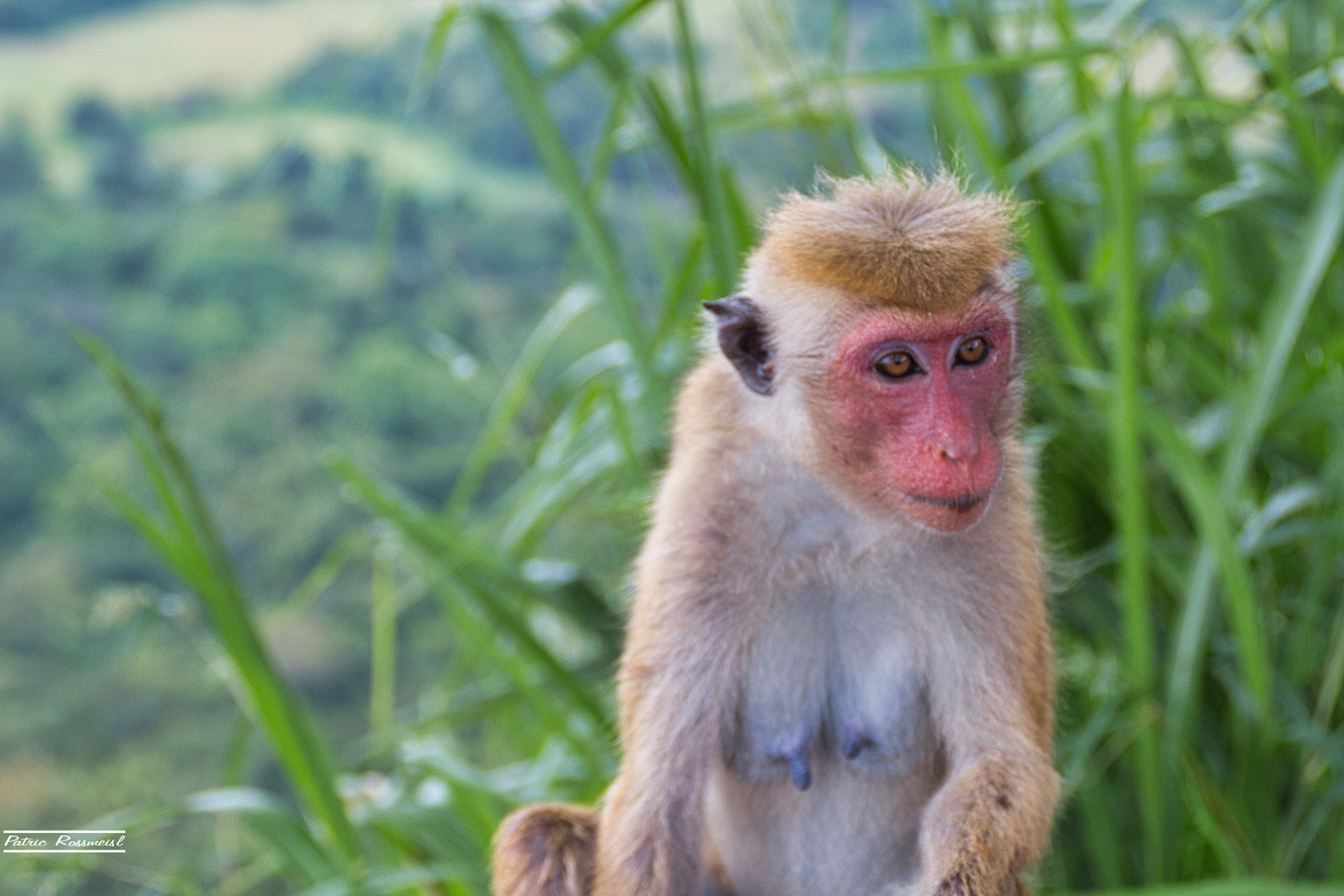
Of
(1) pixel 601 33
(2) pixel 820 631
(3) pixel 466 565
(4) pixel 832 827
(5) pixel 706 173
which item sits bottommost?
(4) pixel 832 827

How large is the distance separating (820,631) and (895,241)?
445 millimetres

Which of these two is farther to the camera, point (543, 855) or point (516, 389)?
A: point (516, 389)

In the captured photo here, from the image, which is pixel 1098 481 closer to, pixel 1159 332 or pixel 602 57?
pixel 1159 332

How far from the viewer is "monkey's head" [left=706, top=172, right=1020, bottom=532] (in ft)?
4.11

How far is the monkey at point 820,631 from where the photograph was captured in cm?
133

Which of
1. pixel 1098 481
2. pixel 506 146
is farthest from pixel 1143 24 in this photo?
pixel 506 146

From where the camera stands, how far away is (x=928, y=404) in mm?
1250

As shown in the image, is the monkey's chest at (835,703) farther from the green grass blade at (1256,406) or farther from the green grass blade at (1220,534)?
the green grass blade at (1256,406)

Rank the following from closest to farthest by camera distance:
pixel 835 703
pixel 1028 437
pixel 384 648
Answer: pixel 835 703, pixel 1028 437, pixel 384 648

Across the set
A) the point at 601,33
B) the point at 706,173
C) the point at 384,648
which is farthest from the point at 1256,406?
the point at 384,648

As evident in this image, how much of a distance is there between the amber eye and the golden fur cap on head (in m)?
0.04

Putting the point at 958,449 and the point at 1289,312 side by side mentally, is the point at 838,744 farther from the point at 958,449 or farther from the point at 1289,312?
the point at 1289,312

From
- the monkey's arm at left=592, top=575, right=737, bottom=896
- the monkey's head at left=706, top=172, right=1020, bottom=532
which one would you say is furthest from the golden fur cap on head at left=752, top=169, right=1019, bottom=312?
the monkey's arm at left=592, top=575, right=737, bottom=896

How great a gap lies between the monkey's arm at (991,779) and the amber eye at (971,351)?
0.34 metres
